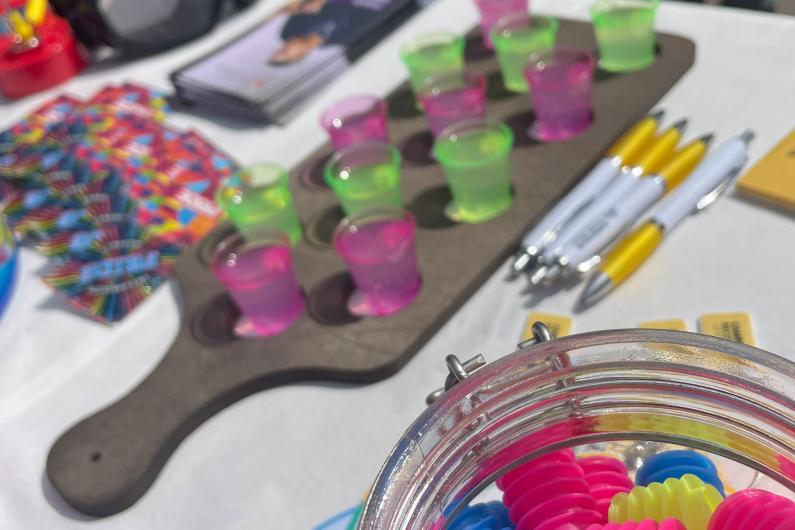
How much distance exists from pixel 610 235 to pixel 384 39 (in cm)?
49

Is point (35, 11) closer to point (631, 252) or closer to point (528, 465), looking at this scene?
point (631, 252)

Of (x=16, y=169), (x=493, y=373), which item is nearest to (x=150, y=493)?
(x=493, y=373)

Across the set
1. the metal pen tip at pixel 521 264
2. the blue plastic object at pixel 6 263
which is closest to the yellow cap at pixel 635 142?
the metal pen tip at pixel 521 264

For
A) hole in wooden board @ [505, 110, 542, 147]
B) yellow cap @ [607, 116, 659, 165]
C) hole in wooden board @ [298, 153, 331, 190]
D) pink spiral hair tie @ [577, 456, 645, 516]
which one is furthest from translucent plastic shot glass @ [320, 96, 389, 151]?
pink spiral hair tie @ [577, 456, 645, 516]

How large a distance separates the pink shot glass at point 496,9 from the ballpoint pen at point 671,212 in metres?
0.31

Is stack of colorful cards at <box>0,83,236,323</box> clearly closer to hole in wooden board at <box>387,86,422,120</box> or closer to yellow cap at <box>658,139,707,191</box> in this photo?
hole in wooden board at <box>387,86,422,120</box>

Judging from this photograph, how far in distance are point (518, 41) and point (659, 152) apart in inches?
8.3

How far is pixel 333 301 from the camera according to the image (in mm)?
635

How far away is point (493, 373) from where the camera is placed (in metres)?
0.32

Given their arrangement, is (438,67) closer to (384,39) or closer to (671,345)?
(384,39)

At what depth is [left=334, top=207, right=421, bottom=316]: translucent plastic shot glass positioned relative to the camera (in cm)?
59

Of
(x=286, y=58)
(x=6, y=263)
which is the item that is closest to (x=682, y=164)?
(x=286, y=58)

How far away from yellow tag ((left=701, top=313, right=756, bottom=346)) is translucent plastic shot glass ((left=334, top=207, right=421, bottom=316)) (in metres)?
0.22

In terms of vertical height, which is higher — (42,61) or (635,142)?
(635,142)
